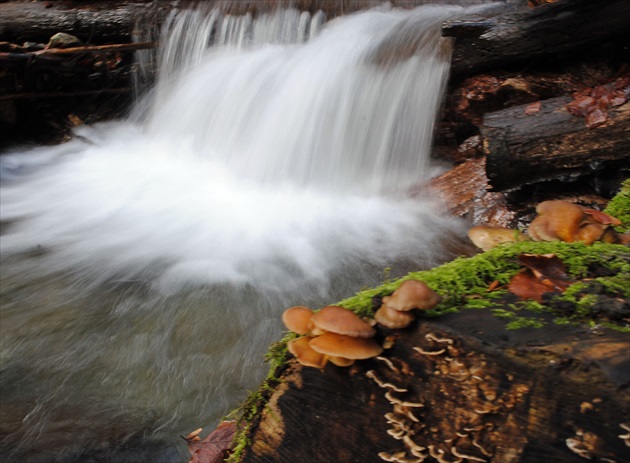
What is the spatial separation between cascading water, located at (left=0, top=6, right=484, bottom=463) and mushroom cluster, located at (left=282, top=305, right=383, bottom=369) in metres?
1.84

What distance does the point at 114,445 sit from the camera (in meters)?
3.28

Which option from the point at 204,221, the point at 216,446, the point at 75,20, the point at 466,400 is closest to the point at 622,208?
the point at 466,400

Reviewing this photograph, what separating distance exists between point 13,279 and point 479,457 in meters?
5.02

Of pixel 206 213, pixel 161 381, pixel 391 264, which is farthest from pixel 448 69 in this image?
pixel 161 381

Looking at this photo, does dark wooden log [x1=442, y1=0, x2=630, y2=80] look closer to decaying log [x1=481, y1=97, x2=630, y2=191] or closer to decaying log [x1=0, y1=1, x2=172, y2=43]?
decaying log [x1=481, y1=97, x2=630, y2=191]

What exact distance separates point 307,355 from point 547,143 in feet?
12.6

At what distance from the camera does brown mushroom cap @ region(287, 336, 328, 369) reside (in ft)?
5.99

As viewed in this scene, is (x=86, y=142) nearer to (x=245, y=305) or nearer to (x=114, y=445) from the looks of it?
(x=245, y=305)

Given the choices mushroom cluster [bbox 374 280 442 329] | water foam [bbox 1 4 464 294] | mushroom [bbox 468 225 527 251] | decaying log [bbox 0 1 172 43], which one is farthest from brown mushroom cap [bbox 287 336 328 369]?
decaying log [bbox 0 1 172 43]

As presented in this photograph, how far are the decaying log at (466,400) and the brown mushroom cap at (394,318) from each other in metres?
0.04

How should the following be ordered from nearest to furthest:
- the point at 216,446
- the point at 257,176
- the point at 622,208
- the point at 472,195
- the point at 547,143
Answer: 1. the point at 216,446
2. the point at 622,208
3. the point at 547,143
4. the point at 472,195
5. the point at 257,176

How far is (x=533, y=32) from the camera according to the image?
5574 mm

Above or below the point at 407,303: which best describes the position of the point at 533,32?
above

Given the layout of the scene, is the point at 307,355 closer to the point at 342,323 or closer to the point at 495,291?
the point at 342,323
